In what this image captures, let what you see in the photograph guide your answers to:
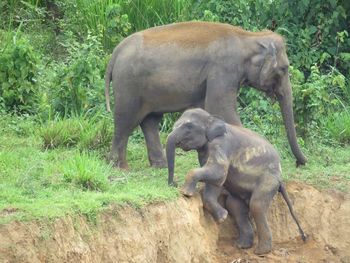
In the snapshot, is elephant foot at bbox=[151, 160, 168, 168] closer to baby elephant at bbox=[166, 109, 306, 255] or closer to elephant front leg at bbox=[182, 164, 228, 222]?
baby elephant at bbox=[166, 109, 306, 255]

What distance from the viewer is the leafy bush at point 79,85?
10883 millimetres

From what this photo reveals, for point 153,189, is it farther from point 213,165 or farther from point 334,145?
point 334,145

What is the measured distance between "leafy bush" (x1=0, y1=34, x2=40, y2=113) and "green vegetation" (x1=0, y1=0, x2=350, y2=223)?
1 centimetres

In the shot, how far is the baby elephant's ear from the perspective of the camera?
27.1 feet

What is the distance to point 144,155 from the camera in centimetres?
1016

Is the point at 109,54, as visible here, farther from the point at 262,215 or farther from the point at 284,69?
the point at 262,215

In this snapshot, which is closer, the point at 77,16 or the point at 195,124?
the point at 195,124

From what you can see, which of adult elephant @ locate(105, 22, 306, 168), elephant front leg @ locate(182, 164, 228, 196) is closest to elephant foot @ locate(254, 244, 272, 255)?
elephant front leg @ locate(182, 164, 228, 196)

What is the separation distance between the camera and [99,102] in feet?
36.3

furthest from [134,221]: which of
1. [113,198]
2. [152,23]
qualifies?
[152,23]

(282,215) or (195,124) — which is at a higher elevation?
(195,124)

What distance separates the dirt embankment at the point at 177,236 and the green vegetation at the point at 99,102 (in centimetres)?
12

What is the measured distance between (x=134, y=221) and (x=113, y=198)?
9.2 inches

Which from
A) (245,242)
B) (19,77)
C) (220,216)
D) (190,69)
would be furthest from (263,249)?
(19,77)
